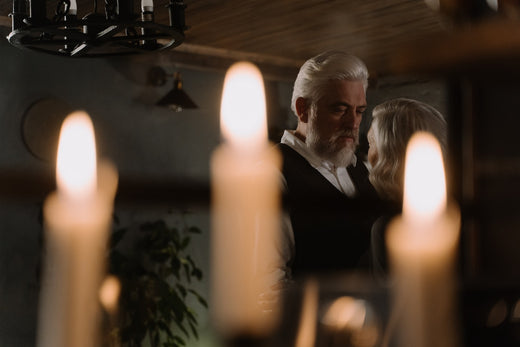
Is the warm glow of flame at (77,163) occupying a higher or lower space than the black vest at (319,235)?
higher

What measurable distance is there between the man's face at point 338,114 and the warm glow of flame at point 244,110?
1.46 meters

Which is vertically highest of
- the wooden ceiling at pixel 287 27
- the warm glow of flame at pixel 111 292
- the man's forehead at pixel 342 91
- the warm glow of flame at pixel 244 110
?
the wooden ceiling at pixel 287 27

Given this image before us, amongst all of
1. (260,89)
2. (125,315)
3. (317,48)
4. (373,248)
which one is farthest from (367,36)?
(260,89)

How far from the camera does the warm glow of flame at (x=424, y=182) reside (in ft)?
0.80

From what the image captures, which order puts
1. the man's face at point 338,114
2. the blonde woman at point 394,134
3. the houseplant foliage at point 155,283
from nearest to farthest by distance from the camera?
the blonde woman at point 394,134, the man's face at point 338,114, the houseplant foliage at point 155,283

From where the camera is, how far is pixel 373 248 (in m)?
1.57

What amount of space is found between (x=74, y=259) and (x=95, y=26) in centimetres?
197

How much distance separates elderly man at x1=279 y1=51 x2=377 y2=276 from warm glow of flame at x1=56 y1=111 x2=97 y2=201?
1172 millimetres

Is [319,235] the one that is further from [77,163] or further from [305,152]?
[77,163]

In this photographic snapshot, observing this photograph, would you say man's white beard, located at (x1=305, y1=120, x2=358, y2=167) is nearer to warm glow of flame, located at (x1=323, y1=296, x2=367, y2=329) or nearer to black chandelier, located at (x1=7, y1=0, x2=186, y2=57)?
black chandelier, located at (x1=7, y1=0, x2=186, y2=57)

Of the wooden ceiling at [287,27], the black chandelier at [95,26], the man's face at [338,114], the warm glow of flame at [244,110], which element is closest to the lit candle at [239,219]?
the warm glow of flame at [244,110]

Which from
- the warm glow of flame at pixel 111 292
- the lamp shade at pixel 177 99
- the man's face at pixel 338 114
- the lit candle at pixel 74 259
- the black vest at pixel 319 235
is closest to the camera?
the lit candle at pixel 74 259

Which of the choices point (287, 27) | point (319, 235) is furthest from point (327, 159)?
point (287, 27)

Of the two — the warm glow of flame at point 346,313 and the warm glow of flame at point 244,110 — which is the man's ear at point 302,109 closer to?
the warm glow of flame at point 244,110
